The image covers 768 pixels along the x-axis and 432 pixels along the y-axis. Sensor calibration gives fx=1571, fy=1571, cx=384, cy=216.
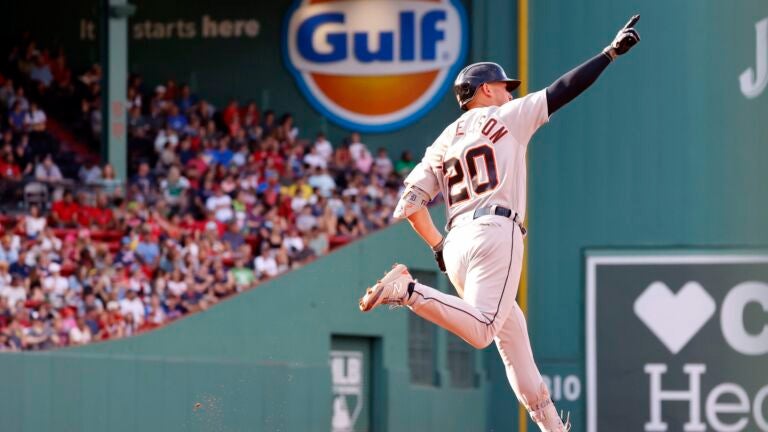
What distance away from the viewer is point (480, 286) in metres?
8.64

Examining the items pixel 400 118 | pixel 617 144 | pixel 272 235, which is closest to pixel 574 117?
pixel 617 144

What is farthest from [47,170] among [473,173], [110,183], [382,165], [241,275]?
[473,173]

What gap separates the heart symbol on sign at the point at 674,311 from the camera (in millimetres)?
16266

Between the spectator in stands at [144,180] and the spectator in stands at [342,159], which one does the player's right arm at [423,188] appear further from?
the spectator in stands at [342,159]

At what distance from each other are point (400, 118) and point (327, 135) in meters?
1.17

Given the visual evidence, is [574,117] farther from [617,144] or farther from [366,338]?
[366,338]

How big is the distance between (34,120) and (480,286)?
12506mm

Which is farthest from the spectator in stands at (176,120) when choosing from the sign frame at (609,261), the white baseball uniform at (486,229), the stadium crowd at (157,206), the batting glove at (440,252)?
the white baseball uniform at (486,229)

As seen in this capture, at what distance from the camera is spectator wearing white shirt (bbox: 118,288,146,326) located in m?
15.7

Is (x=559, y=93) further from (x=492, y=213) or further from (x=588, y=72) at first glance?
(x=492, y=213)

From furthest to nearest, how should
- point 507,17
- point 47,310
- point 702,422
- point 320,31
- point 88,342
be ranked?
point 320,31 < point 507,17 < point 702,422 < point 47,310 < point 88,342

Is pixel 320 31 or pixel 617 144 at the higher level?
pixel 320 31

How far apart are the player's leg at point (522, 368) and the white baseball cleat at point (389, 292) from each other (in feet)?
2.75

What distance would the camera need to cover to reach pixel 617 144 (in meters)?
16.5
